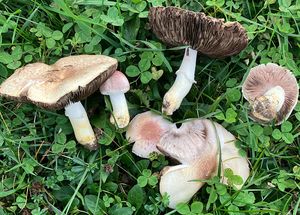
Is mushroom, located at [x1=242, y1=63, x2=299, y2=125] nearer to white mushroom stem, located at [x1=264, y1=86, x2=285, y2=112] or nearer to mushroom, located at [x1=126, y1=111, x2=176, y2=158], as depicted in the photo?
white mushroom stem, located at [x1=264, y1=86, x2=285, y2=112]

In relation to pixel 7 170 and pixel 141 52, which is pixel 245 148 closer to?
pixel 141 52

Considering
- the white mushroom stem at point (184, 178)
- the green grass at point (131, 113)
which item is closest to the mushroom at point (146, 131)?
the green grass at point (131, 113)

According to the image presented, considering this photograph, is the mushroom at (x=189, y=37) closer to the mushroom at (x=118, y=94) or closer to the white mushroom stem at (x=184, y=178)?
the mushroom at (x=118, y=94)

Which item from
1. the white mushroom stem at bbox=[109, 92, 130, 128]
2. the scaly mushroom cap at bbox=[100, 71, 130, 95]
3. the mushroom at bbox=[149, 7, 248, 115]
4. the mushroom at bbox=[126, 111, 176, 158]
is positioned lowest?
the mushroom at bbox=[126, 111, 176, 158]

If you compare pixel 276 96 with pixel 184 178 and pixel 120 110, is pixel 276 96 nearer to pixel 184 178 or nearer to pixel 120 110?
pixel 184 178

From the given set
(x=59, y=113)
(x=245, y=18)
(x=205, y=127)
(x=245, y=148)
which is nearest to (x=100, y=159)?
(x=59, y=113)

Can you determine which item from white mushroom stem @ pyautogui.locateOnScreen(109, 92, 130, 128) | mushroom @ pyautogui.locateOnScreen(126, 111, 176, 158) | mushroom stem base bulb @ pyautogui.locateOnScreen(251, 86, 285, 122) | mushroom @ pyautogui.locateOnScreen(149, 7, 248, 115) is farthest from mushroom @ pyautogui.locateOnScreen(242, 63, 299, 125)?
white mushroom stem @ pyautogui.locateOnScreen(109, 92, 130, 128)

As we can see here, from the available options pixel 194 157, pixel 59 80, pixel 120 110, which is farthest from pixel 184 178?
pixel 59 80
